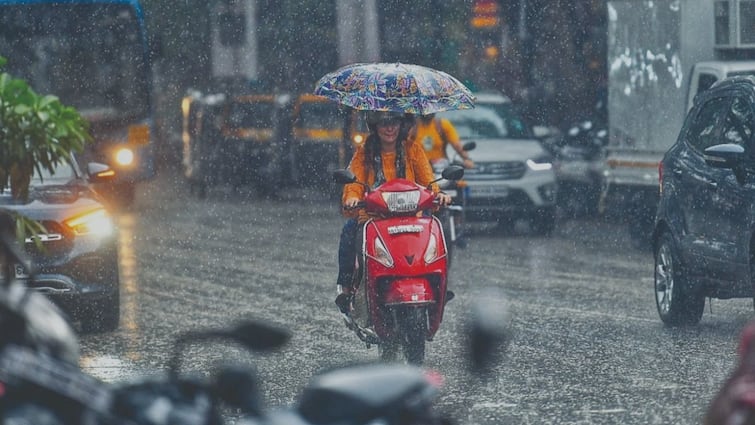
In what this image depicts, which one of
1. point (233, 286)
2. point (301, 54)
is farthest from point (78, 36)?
point (301, 54)

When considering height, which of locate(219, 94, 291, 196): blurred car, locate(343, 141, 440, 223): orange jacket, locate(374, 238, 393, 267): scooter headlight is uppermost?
locate(343, 141, 440, 223): orange jacket

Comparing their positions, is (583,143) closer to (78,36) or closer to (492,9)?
(78,36)

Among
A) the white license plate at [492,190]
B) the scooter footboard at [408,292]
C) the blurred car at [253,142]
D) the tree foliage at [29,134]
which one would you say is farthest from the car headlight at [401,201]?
the blurred car at [253,142]

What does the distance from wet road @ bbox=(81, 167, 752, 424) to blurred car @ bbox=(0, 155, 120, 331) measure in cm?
26

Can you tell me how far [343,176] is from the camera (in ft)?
33.2

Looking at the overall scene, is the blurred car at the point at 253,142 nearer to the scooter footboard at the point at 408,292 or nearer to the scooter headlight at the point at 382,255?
the scooter headlight at the point at 382,255

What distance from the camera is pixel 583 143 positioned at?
23.4 metres

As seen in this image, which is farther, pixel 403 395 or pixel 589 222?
pixel 589 222

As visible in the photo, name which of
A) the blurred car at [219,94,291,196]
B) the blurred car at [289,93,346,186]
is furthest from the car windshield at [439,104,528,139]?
the blurred car at [219,94,291,196]

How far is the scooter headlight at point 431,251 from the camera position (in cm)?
1005

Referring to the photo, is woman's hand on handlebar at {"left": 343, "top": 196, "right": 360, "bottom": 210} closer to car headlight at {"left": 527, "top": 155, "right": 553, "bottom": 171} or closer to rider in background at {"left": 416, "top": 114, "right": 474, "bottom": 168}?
rider in background at {"left": 416, "top": 114, "right": 474, "bottom": 168}

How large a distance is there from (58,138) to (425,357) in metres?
3.16

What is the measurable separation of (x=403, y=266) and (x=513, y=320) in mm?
→ 2872

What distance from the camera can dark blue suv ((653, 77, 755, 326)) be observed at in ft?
37.2
